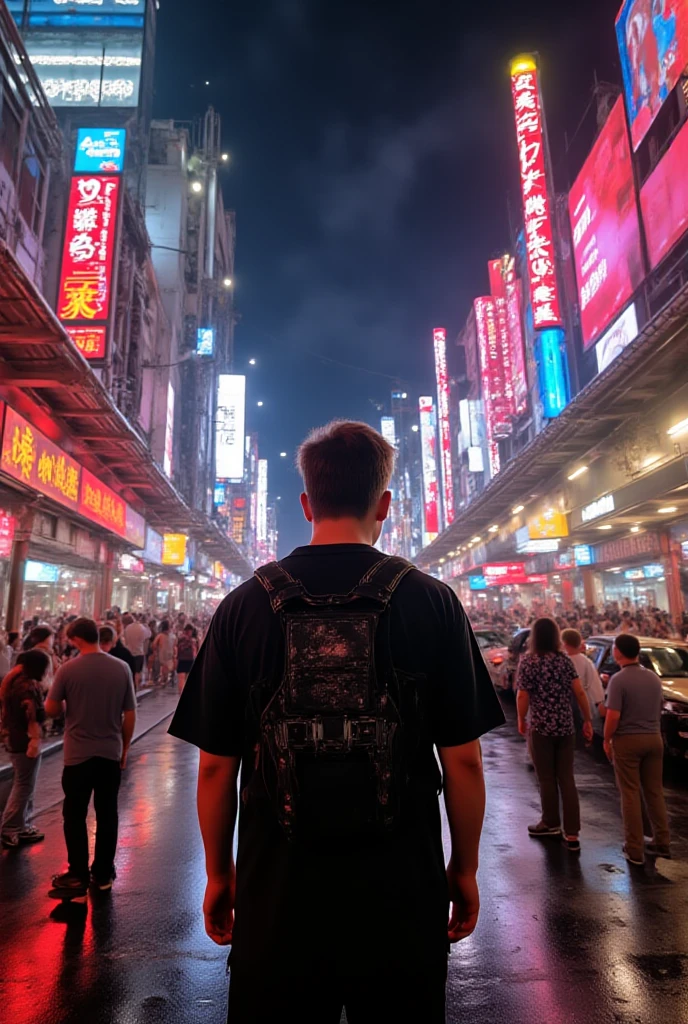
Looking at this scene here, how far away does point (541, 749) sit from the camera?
5.80m

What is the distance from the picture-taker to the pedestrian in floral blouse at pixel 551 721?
574 centimetres

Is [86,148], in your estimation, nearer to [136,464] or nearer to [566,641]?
[136,464]

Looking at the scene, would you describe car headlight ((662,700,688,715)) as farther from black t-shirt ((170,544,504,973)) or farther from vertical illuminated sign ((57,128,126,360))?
vertical illuminated sign ((57,128,126,360))

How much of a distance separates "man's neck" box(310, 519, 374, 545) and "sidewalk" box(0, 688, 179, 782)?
854 centimetres

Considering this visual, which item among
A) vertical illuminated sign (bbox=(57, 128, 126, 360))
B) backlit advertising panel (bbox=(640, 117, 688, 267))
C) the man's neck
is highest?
backlit advertising panel (bbox=(640, 117, 688, 267))

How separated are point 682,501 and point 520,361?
85.3 ft

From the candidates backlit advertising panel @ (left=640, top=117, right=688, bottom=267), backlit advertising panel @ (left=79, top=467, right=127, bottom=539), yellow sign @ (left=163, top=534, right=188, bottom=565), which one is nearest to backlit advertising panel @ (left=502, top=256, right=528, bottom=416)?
backlit advertising panel @ (left=640, top=117, right=688, bottom=267)

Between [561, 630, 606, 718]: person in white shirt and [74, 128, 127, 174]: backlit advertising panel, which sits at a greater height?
[74, 128, 127, 174]: backlit advertising panel

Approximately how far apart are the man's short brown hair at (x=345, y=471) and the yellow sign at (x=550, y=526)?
21.5 meters

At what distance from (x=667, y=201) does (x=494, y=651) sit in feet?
53.5

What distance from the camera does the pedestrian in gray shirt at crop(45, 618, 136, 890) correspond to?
4.78 metres

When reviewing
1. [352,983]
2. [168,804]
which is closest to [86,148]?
[168,804]

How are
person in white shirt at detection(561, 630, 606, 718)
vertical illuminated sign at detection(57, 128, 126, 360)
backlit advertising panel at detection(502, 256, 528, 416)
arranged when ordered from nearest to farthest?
person in white shirt at detection(561, 630, 606, 718) → vertical illuminated sign at detection(57, 128, 126, 360) → backlit advertising panel at detection(502, 256, 528, 416)

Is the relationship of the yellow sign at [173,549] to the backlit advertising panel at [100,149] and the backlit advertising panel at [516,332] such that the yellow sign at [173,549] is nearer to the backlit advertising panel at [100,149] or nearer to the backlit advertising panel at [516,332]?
the backlit advertising panel at [100,149]
